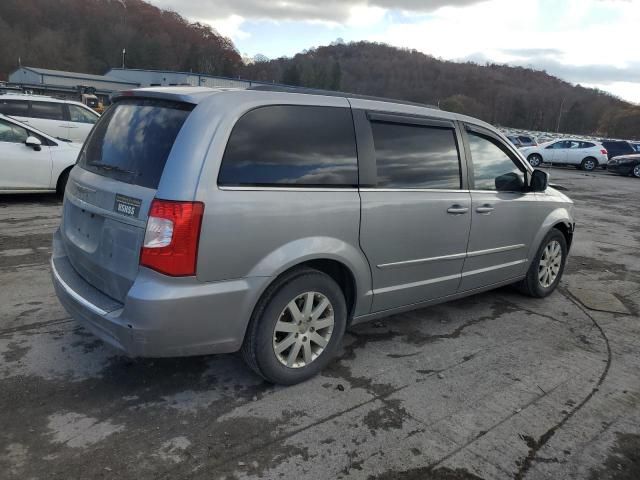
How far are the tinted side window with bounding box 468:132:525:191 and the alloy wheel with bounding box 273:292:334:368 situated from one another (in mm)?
1821

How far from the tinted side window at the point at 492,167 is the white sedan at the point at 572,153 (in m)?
25.4

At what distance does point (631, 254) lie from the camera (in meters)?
8.16

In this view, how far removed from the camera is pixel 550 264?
547cm

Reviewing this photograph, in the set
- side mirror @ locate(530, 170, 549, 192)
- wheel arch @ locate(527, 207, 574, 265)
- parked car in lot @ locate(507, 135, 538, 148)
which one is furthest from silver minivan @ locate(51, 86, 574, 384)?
parked car in lot @ locate(507, 135, 538, 148)

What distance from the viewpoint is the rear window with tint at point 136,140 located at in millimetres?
2916

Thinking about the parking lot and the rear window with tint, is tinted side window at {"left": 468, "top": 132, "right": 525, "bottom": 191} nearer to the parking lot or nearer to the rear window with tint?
Result: the parking lot

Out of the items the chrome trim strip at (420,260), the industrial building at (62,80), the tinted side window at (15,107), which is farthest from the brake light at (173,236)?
the industrial building at (62,80)

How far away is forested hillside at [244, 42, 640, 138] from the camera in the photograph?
4070 inches

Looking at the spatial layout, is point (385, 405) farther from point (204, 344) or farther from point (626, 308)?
point (626, 308)

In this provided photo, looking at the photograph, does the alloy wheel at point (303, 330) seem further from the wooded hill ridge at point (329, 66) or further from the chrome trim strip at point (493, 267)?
the wooded hill ridge at point (329, 66)

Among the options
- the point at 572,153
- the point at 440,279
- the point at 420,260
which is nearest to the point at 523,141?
the point at 572,153

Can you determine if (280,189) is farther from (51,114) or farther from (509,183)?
(51,114)

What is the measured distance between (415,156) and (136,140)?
1.96 metres

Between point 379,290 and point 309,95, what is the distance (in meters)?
1.42
